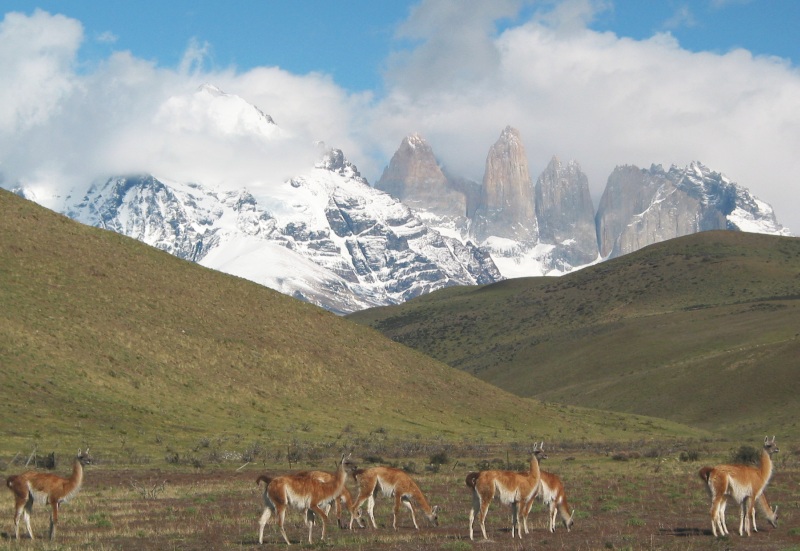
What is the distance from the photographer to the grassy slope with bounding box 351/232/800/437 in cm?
10719

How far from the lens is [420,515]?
31.3 metres

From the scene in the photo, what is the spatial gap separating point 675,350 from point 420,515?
112753mm

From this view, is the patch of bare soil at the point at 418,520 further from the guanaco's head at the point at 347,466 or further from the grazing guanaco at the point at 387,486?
the guanaco's head at the point at 347,466

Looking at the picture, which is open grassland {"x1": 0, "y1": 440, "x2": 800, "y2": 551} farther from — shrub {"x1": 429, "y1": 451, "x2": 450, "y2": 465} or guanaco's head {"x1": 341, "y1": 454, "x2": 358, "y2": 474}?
guanaco's head {"x1": 341, "y1": 454, "x2": 358, "y2": 474}

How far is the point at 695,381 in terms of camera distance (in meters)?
117

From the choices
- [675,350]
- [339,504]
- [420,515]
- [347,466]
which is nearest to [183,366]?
[420,515]

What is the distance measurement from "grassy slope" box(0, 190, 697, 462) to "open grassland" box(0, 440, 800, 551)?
14065mm

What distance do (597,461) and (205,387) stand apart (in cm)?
3265

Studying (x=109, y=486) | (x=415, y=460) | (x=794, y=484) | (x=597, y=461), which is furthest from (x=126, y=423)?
(x=794, y=484)

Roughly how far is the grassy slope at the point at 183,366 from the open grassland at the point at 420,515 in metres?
14.1

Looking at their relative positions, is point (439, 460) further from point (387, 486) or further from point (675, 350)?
point (675, 350)

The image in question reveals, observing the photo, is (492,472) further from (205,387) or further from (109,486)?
(205,387)

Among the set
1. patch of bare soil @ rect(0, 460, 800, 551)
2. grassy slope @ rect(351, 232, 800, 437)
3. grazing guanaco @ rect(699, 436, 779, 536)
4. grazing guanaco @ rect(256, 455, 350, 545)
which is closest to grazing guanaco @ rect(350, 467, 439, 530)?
patch of bare soil @ rect(0, 460, 800, 551)

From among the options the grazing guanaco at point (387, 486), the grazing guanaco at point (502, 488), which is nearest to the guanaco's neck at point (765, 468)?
the grazing guanaco at point (502, 488)
